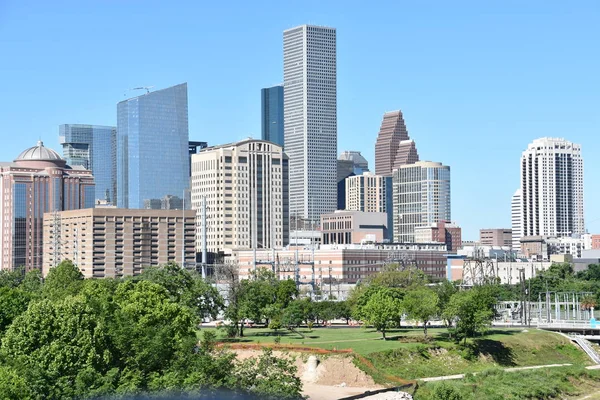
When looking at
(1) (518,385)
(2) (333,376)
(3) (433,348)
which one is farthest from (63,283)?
(1) (518,385)

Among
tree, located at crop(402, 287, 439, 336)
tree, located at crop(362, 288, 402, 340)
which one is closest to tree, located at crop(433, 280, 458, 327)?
tree, located at crop(402, 287, 439, 336)

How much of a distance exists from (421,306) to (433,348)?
8.73 metres

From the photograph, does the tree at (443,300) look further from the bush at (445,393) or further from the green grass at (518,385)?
the bush at (445,393)

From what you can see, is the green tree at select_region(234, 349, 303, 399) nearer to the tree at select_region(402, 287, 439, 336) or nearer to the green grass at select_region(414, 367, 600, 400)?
the green grass at select_region(414, 367, 600, 400)

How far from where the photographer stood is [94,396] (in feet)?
158

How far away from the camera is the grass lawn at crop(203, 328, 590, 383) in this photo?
76062mm

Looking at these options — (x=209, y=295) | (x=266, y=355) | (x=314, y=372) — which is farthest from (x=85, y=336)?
(x=209, y=295)

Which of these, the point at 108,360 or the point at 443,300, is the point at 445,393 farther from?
the point at 443,300

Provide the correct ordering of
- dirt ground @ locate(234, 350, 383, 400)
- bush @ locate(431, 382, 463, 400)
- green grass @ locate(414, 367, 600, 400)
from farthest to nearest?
green grass @ locate(414, 367, 600, 400)
dirt ground @ locate(234, 350, 383, 400)
bush @ locate(431, 382, 463, 400)

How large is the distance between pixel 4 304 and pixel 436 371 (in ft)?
104

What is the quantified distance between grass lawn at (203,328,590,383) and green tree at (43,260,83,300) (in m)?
12.7

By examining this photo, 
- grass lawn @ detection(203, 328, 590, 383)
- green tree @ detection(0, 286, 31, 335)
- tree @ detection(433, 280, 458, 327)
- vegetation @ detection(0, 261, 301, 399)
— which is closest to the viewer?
vegetation @ detection(0, 261, 301, 399)

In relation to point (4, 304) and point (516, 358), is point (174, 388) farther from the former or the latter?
point (516, 358)

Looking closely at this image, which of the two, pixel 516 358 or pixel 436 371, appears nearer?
pixel 436 371
